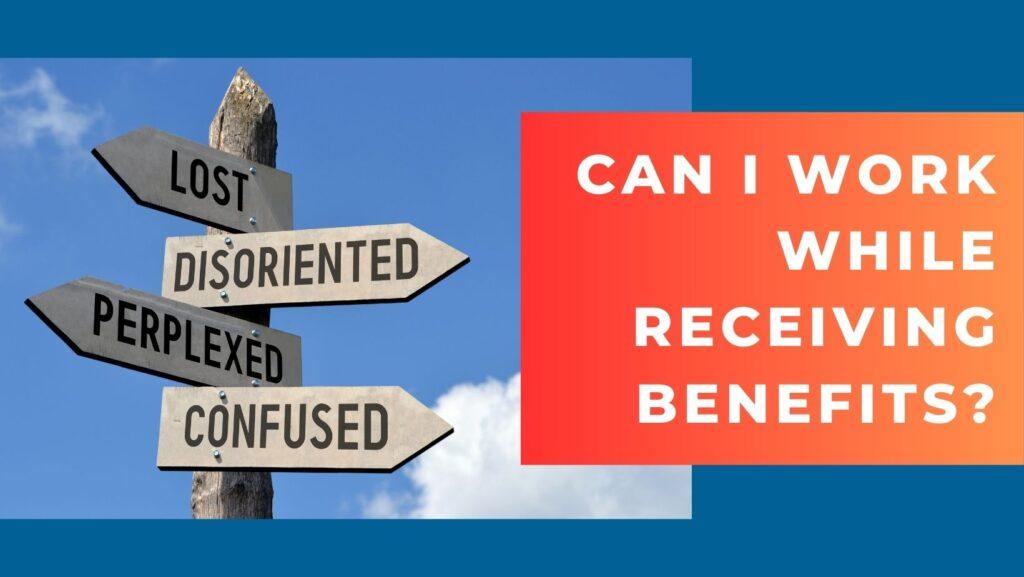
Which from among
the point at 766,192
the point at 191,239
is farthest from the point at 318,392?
the point at 766,192

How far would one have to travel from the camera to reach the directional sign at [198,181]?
6.23 m

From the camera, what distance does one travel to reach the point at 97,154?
20.0ft

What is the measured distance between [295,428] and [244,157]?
195cm

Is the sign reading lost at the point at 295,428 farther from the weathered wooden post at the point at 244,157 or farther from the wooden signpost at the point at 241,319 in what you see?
the weathered wooden post at the point at 244,157

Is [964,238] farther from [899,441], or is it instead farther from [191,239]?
[191,239]

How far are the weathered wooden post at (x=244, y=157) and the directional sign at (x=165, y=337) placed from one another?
22 cm

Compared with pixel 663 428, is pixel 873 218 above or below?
above

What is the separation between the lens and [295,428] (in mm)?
5867

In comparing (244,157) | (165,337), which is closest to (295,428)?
(165,337)

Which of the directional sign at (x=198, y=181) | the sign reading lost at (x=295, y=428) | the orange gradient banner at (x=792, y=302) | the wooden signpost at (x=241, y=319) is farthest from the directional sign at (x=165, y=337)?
the orange gradient banner at (x=792, y=302)

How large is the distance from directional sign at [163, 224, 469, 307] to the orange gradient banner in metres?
2.68

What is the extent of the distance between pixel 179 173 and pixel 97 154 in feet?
1.53

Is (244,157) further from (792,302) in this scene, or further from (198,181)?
(792,302)

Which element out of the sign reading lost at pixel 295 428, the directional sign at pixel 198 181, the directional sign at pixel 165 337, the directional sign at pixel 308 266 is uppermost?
the directional sign at pixel 198 181
